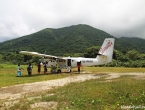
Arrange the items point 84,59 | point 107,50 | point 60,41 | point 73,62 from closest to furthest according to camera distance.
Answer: point 107,50 → point 84,59 → point 73,62 → point 60,41

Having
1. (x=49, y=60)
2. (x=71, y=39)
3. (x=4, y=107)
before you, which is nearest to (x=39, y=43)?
(x=71, y=39)

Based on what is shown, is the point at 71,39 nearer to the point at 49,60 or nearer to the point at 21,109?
the point at 49,60

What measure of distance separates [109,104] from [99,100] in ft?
1.72

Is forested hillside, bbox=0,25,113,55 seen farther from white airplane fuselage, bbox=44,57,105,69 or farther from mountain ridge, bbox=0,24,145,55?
white airplane fuselage, bbox=44,57,105,69

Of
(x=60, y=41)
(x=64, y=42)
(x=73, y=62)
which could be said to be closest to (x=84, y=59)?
(x=73, y=62)

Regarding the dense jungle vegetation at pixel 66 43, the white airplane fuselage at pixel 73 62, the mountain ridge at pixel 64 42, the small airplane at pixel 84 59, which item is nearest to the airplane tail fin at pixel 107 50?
the small airplane at pixel 84 59

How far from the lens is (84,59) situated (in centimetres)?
2717

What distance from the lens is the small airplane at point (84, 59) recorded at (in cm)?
2534

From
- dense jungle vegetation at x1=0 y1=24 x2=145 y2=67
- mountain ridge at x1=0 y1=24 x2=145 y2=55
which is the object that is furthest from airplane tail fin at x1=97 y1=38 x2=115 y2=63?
mountain ridge at x1=0 y1=24 x2=145 y2=55

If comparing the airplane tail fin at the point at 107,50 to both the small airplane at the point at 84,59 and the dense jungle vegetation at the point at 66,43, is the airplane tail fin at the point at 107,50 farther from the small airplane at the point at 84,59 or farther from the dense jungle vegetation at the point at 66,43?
the dense jungle vegetation at the point at 66,43

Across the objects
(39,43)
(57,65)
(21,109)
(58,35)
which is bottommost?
(21,109)

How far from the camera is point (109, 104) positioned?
8367 mm

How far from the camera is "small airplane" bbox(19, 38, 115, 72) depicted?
25.3 metres

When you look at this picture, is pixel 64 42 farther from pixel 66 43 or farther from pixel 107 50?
pixel 107 50
